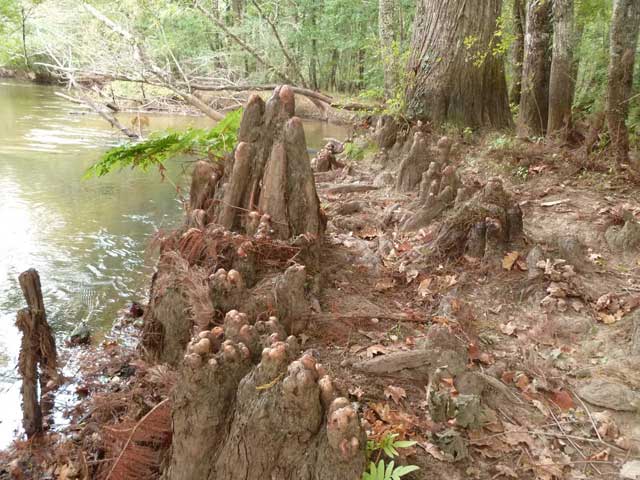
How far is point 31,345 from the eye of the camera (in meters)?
3.99

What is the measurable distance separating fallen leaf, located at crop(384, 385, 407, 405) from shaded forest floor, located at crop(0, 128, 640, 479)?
0.01m

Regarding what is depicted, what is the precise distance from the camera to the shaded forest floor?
3.02m

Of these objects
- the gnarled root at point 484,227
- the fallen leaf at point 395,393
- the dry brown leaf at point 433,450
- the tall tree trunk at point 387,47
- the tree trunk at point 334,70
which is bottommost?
the dry brown leaf at point 433,450

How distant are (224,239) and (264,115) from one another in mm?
1364

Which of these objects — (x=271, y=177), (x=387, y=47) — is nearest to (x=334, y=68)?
(x=387, y=47)

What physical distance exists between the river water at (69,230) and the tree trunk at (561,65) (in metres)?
5.98

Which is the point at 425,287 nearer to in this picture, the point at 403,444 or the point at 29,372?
the point at 403,444

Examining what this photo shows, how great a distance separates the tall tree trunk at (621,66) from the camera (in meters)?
5.68

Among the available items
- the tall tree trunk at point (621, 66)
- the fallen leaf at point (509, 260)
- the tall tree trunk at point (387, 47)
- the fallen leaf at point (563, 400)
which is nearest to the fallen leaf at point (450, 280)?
the fallen leaf at point (509, 260)

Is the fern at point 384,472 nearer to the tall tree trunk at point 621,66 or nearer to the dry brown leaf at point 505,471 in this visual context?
the dry brown leaf at point 505,471

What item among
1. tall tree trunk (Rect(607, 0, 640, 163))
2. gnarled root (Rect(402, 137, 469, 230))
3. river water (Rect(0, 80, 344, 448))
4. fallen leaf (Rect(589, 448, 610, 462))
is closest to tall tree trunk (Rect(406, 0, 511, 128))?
tall tree trunk (Rect(607, 0, 640, 163))

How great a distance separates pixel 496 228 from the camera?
4.82 meters

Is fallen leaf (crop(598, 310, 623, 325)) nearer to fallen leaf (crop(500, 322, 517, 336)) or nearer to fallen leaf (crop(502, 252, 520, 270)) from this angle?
fallen leaf (crop(500, 322, 517, 336))

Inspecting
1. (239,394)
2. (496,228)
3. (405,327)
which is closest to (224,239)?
(405,327)
